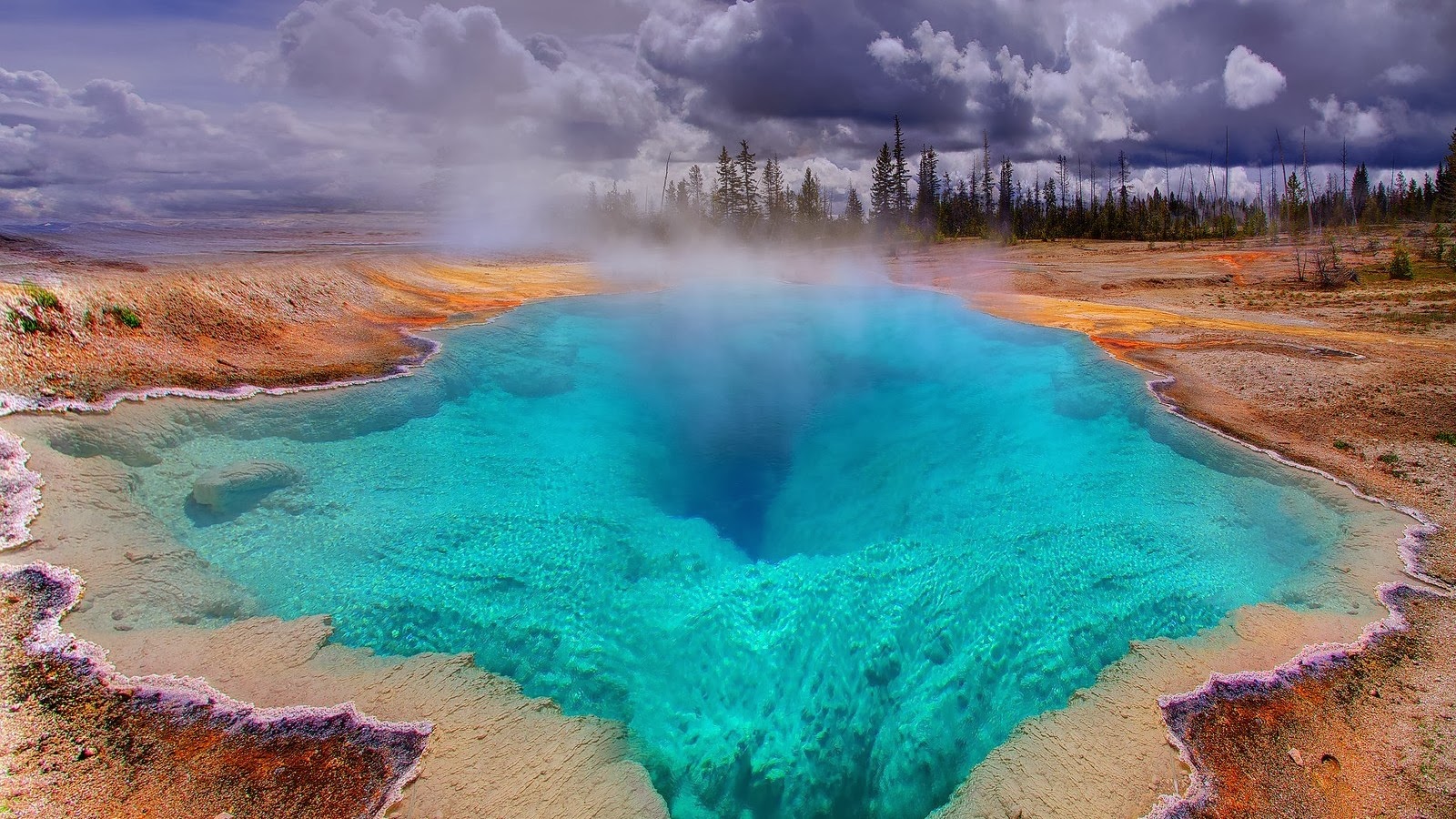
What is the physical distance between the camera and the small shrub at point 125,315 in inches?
412

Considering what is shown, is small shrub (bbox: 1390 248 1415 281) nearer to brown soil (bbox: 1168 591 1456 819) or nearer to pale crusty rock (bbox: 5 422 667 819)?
brown soil (bbox: 1168 591 1456 819)

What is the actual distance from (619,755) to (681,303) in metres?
18.4

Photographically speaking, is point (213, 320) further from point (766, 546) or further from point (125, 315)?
point (766, 546)

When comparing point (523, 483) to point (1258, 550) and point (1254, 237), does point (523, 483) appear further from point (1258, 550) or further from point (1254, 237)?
point (1254, 237)

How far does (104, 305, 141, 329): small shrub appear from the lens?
412 inches

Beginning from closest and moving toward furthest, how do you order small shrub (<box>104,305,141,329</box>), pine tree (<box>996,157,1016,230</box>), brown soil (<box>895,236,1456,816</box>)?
brown soil (<box>895,236,1456,816</box>) < small shrub (<box>104,305,141,329</box>) < pine tree (<box>996,157,1016,230</box>)

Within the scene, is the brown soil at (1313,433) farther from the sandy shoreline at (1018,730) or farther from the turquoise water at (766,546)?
the turquoise water at (766,546)

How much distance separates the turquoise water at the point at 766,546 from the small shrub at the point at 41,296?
9.38ft

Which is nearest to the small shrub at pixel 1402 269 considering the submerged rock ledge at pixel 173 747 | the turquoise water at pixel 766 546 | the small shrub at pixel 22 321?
the turquoise water at pixel 766 546

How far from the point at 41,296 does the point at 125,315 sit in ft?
3.55

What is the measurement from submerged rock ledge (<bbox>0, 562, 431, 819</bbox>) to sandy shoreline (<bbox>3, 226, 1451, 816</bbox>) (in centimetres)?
19

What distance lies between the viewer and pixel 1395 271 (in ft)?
77.0

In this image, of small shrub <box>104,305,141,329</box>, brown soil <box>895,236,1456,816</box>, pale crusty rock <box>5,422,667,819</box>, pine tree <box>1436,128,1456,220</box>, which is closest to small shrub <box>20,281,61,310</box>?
small shrub <box>104,305,141,329</box>

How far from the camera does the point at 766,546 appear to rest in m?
8.00
